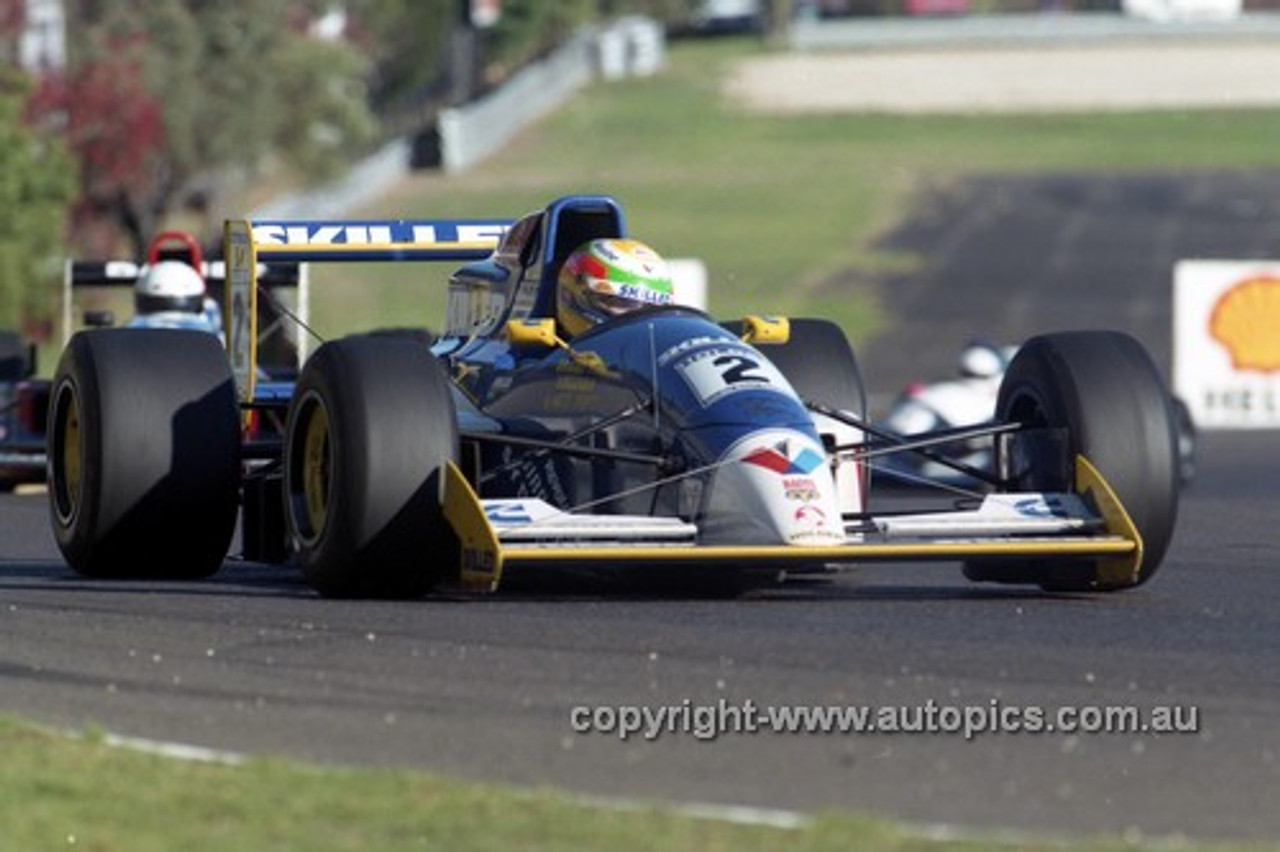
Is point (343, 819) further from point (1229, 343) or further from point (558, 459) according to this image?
point (1229, 343)

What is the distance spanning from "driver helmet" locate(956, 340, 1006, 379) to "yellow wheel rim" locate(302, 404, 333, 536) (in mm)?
13248

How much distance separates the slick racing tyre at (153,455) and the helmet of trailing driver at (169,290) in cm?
717

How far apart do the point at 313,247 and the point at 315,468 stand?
259 cm

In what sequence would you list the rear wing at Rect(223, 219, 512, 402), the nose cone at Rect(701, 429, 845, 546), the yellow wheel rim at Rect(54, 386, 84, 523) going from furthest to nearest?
the rear wing at Rect(223, 219, 512, 402), the yellow wheel rim at Rect(54, 386, 84, 523), the nose cone at Rect(701, 429, 845, 546)

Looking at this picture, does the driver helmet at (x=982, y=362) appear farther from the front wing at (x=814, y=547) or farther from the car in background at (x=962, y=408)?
the front wing at (x=814, y=547)

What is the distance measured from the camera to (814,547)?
437 inches

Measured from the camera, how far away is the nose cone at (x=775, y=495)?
1120 cm

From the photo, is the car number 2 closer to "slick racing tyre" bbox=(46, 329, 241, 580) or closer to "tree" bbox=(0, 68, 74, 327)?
"slick racing tyre" bbox=(46, 329, 241, 580)

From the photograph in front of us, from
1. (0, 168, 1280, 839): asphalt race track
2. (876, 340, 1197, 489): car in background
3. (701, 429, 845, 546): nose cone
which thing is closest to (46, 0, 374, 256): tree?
(876, 340, 1197, 489): car in background

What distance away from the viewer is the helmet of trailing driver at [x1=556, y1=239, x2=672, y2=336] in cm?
1277

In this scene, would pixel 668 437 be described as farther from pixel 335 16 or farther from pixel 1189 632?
pixel 335 16

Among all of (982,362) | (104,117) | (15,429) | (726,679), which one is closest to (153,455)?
(726,679)

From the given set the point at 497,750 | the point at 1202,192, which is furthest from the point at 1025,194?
the point at 497,750

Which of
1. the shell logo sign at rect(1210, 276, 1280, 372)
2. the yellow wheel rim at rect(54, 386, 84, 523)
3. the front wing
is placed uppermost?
the front wing
